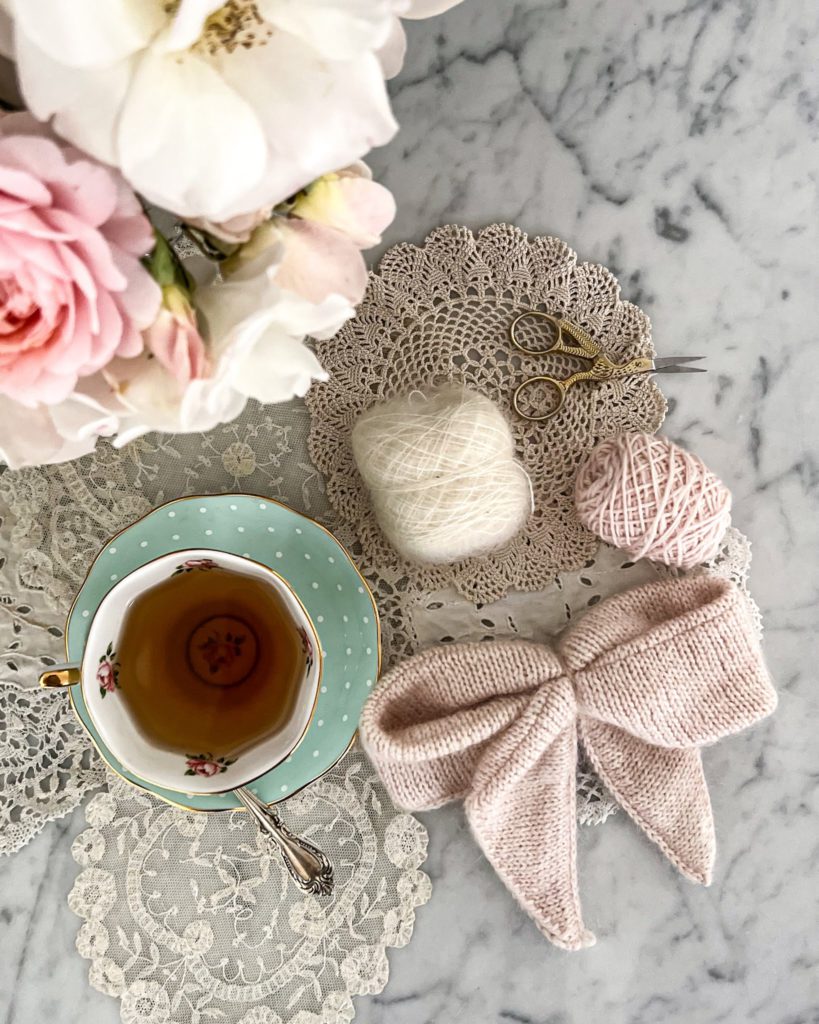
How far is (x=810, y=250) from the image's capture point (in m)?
0.70

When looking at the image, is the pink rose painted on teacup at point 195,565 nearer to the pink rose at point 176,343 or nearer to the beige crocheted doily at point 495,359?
the beige crocheted doily at point 495,359

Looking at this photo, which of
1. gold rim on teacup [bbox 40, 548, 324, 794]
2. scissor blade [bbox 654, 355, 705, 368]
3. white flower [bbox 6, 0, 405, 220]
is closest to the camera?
white flower [bbox 6, 0, 405, 220]

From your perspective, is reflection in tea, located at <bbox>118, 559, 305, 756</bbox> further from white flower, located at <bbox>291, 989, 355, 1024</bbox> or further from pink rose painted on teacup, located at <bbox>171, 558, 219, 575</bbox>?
white flower, located at <bbox>291, 989, 355, 1024</bbox>

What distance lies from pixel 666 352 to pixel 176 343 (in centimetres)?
48

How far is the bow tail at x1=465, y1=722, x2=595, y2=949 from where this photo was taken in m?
0.65

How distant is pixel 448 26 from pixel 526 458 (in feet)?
1.13

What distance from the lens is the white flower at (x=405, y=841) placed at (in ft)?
2.26

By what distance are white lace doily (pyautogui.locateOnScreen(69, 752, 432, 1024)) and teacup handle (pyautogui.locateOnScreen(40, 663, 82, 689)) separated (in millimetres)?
140

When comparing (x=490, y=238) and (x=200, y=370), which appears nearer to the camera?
(x=200, y=370)

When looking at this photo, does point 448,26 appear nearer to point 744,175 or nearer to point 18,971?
point 744,175

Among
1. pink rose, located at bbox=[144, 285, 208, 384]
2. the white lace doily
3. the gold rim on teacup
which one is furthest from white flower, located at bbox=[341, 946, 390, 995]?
pink rose, located at bbox=[144, 285, 208, 384]

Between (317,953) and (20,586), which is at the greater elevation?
(20,586)

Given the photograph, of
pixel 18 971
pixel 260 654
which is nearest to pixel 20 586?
pixel 260 654

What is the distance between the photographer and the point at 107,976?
0.69 m
